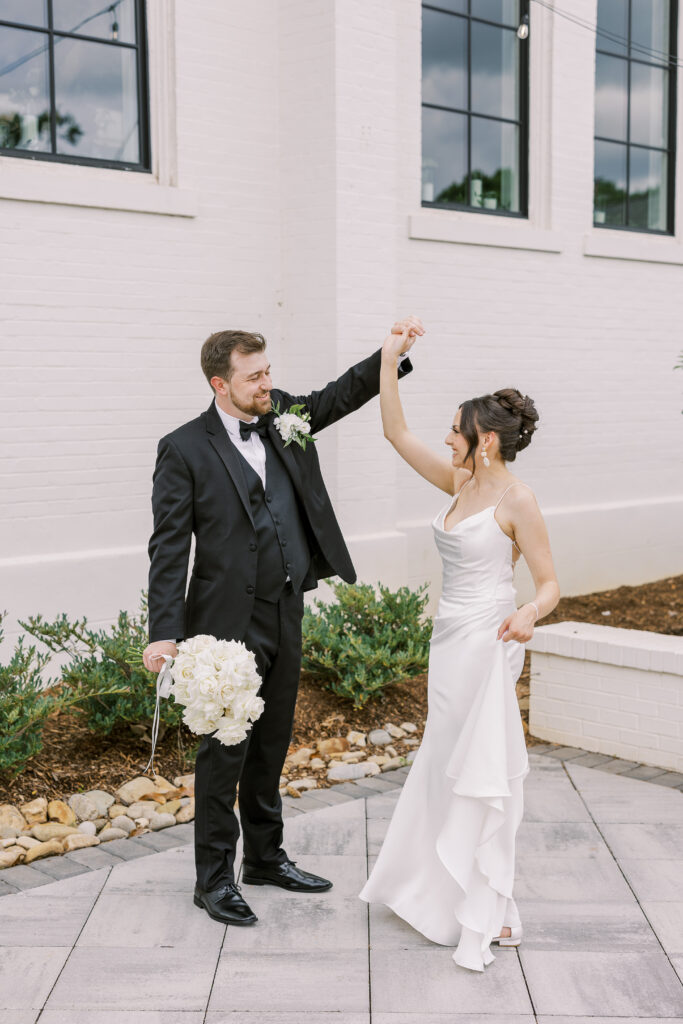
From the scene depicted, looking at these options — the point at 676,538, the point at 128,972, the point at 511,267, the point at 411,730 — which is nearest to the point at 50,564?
the point at 411,730

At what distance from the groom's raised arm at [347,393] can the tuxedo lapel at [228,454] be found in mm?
424

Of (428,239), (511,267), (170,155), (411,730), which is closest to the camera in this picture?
(411,730)

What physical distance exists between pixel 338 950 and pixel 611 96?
8.63 meters

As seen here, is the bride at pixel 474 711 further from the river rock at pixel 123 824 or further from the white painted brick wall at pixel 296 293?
the white painted brick wall at pixel 296 293

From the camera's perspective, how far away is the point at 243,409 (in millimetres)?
3959

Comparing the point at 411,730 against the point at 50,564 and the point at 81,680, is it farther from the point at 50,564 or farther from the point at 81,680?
the point at 50,564

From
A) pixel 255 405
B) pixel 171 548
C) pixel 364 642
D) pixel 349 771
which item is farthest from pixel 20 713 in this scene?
pixel 255 405

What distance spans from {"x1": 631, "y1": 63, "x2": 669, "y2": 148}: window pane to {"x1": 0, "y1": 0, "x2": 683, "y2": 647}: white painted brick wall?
0.99 m

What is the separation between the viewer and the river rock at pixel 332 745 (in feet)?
19.1

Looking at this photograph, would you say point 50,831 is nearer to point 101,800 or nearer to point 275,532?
point 101,800

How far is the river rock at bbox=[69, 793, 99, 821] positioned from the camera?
16.1ft

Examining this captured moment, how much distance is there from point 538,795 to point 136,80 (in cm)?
521

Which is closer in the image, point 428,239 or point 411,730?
point 411,730

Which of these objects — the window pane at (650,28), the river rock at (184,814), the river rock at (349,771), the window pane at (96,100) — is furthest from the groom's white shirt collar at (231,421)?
the window pane at (650,28)
